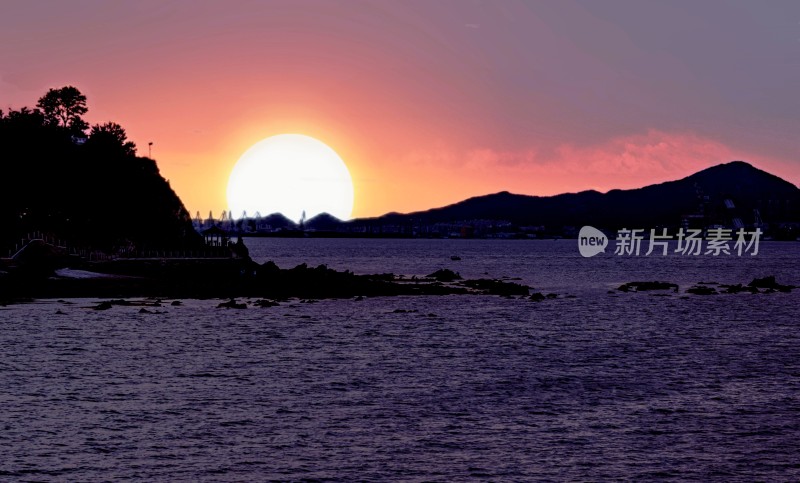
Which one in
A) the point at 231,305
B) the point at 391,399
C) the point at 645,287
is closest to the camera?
the point at 391,399

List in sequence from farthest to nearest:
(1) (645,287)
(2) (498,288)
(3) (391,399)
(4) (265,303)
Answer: (1) (645,287), (2) (498,288), (4) (265,303), (3) (391,399)

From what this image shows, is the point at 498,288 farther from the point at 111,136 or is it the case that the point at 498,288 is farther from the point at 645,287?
the point at 111,136

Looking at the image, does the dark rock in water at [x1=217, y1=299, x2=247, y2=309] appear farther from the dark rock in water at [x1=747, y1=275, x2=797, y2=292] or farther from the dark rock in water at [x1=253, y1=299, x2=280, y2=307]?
the dark rock in water at [x1=747, y1=275, x2=797, y2=292]

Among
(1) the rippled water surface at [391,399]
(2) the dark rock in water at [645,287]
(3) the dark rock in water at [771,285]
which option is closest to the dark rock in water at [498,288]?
(2) the dark rock in water at [645,287]

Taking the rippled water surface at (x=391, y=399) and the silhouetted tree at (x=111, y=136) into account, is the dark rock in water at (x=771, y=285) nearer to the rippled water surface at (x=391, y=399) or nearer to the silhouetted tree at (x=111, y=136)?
the rippled water surface at (x=391, y=399)

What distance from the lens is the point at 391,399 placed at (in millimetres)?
36250

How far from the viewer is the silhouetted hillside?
113 metres

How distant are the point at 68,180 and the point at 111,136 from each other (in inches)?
482

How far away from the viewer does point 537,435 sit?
1182 inches

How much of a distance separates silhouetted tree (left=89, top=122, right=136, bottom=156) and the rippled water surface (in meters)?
60.5

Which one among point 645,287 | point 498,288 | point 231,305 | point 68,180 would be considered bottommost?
point 645,287

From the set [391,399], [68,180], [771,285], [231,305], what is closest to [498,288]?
[231,305]

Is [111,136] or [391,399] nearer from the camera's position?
[391,399]

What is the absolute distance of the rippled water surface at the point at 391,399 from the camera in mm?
26234
